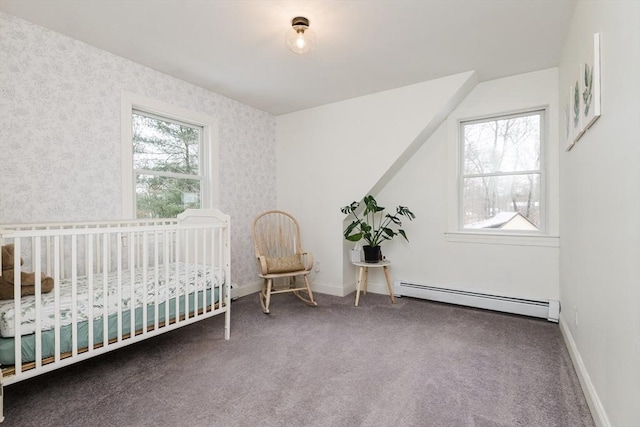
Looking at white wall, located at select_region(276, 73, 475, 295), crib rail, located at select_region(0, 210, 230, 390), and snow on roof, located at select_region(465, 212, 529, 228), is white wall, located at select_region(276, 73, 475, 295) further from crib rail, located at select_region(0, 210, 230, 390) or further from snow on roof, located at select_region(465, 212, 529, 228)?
crib rail, located at select_region(0, 210, 230, 390)

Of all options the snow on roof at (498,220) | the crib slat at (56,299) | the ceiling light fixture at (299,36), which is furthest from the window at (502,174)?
the crib slat at (56,299)

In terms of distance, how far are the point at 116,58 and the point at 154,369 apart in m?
2.31

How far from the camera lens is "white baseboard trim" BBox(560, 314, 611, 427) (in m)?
1.29

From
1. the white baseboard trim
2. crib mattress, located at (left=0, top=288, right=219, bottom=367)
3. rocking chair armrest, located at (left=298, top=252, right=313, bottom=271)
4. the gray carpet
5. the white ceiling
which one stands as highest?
the white ceiling

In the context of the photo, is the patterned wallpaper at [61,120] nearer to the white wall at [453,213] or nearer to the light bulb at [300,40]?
the light bulb at [300,40]

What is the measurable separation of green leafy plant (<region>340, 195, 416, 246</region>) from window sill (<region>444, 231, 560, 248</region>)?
0.48 m

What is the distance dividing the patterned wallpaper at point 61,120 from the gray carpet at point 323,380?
1.10 metres

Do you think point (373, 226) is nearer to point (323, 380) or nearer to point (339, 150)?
point (339, 150)

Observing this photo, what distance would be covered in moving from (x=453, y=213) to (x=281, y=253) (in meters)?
1.95

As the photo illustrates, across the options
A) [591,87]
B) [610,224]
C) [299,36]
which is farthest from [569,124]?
[299,36]

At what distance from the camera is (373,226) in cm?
359

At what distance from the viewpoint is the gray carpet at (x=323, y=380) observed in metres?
1.44

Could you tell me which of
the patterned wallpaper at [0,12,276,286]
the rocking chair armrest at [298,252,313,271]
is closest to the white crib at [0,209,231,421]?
the patterned wallpaper at [0,12,276,286]

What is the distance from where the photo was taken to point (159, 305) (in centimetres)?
195
